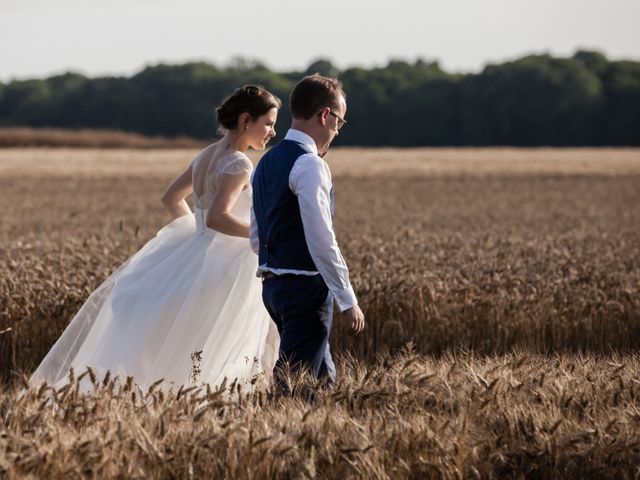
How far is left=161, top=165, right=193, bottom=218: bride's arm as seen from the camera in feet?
22.7

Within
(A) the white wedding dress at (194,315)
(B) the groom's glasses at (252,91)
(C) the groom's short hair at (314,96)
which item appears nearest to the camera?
(C) the groom's short hair at (314,96)

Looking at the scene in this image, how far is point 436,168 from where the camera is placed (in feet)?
143

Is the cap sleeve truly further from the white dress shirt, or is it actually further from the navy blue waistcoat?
the white dress shirt

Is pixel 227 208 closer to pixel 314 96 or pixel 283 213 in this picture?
pixel 283 213

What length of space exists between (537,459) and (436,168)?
3939 centimetres

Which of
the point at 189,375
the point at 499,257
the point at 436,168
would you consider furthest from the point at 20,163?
the point at 189,375

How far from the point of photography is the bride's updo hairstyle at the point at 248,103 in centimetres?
623

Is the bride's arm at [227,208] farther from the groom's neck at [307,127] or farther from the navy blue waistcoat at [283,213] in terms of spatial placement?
the groom's neck at [307,127]

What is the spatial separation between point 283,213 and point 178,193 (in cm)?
167

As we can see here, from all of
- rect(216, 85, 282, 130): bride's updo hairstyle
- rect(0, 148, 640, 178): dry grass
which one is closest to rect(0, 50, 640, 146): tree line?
rect(0, 148, 640, 178): dry grass

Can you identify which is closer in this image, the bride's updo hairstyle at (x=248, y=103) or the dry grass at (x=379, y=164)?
the bride's updo hairstyle at (x=248, y=103)

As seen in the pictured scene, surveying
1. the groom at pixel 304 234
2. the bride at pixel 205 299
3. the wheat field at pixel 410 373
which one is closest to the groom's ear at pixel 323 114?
the groom at pixel 304 234

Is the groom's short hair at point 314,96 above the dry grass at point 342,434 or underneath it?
above

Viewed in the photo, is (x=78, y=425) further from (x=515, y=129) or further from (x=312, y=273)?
(x=515, y=129)
